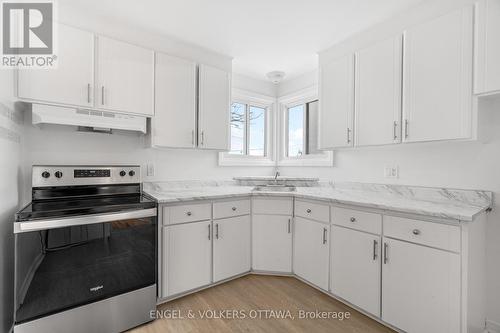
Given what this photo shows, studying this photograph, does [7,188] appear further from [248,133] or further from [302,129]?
[302,129]

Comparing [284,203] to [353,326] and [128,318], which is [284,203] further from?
[128,318]

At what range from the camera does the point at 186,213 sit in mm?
2148

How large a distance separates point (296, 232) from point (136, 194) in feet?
5.31

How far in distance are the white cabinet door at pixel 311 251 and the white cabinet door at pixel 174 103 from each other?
1427mm

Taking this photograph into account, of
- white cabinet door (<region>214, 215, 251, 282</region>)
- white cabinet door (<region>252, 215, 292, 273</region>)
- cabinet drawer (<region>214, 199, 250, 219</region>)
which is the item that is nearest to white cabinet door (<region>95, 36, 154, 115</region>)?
cabinet drawer (<region>214, 199, 250, 219</region>)

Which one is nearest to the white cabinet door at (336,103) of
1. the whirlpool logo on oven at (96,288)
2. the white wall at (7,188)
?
the whirlpool logo on oven at (96,288)

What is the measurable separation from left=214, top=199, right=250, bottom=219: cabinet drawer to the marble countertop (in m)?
0.08

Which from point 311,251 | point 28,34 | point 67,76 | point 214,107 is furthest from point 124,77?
point 311,251

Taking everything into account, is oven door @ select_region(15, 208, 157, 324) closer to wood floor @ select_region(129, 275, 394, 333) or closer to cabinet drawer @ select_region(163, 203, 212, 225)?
cabinet drawer @ select_region(163, 203, 212, 225)

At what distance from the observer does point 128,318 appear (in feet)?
5.84

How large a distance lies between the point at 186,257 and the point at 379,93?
2237 mm

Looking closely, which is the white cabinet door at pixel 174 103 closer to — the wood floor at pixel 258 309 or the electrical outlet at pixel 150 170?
the electrical outlet at pixel 150 170

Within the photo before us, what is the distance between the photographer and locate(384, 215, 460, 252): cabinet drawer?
4.83 feet

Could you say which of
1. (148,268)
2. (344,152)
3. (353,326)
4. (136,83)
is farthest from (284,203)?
(136,83)
